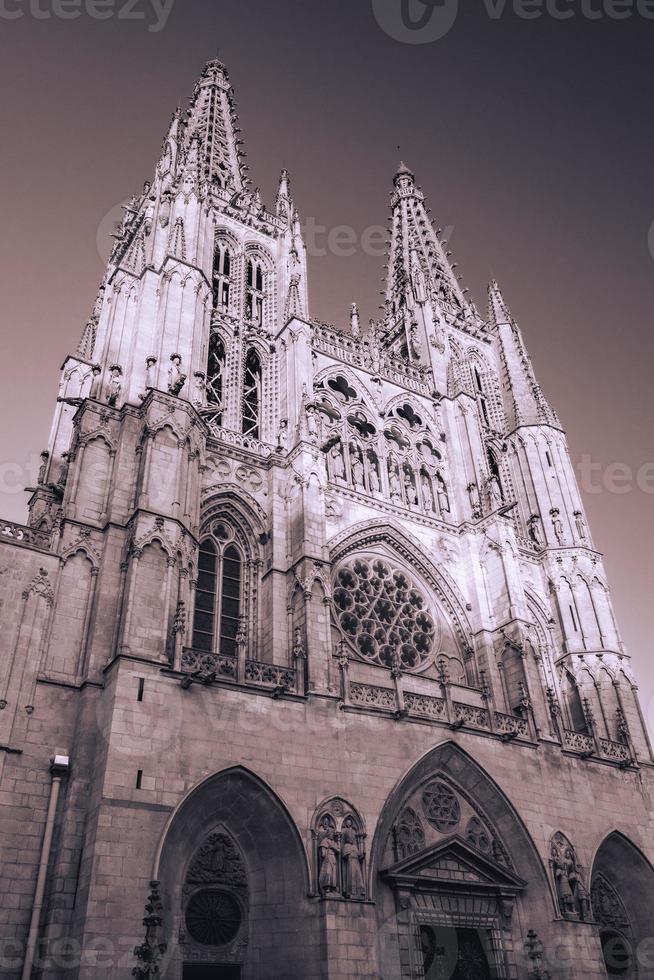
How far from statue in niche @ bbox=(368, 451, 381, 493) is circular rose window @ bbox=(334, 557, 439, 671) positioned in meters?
2.75

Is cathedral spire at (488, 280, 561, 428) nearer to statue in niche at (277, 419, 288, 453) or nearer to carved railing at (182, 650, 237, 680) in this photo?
statue in niche at (277, 419, 288, 453)

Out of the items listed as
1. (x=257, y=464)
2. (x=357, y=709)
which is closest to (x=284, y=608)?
(x=357, y=709)

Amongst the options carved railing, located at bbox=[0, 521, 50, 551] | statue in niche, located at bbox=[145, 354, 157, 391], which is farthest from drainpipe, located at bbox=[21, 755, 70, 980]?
statue in niche, located at bbox=[145, 354, 157, 391]

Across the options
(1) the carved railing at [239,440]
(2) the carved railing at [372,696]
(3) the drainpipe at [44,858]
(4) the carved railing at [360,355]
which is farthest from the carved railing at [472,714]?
(4) the carved railing at [360,355]

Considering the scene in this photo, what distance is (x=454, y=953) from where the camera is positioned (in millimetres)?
17766

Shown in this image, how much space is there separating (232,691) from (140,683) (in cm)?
204

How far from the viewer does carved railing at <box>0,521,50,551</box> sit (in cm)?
1708

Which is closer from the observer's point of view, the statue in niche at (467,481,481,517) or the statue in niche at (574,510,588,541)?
the statue in niche at (467,481,481,517)

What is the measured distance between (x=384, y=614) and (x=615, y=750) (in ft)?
25.1

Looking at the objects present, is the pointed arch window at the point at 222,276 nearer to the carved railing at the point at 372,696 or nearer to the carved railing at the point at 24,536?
the carved railing at the point at 24,536

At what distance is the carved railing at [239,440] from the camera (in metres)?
22.9

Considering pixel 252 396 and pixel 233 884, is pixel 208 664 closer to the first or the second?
pixel 233 884

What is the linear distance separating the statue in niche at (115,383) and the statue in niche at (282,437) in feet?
16.0

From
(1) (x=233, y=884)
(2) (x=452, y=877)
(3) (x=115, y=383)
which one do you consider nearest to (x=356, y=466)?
(3) (x=115, y=383)
